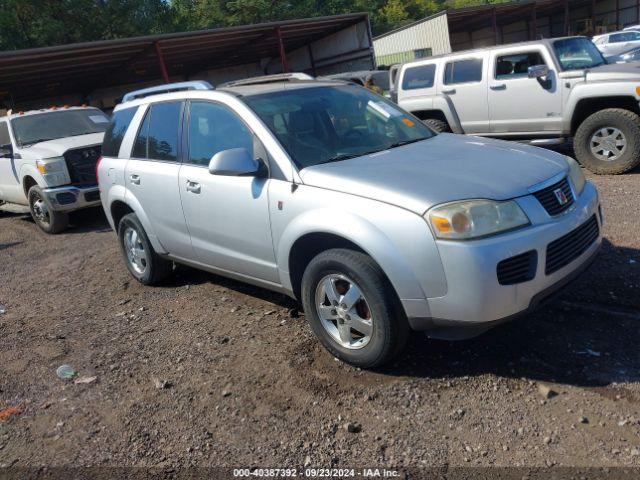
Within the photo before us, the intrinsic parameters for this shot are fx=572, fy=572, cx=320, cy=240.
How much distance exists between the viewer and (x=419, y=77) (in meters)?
10.0

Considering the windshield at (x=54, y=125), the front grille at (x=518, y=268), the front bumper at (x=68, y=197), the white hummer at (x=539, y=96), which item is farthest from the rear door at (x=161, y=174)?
the white hummer at (x=539, y=96)

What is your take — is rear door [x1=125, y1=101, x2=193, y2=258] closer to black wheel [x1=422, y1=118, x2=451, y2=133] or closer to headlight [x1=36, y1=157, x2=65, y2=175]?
headlight [x1=36, y1=157, x2=65, y2=175]

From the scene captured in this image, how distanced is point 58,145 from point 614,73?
8.05 meters

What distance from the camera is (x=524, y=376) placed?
10.7ft

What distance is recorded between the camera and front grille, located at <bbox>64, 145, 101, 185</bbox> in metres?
8.63

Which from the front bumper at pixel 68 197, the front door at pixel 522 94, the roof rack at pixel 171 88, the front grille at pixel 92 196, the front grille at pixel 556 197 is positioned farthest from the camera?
the front grille at pixel 92 196

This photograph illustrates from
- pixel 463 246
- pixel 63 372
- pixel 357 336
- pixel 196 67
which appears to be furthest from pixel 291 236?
pixel 196 67

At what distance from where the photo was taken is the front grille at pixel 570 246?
3170 millimetres

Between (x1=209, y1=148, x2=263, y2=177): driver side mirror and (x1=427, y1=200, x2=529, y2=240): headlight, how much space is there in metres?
1.29

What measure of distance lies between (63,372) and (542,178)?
3.47m

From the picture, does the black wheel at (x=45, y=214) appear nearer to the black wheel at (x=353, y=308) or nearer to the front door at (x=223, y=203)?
the front door at (x=223, y=203)

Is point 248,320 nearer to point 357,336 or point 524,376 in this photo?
point 357,336

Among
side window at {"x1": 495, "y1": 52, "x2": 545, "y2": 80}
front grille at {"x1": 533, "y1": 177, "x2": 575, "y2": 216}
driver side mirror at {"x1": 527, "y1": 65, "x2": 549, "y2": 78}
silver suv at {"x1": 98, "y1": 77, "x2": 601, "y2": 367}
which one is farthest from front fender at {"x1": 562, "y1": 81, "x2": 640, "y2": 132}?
front grille at {"x1": 533, "y1": 177, "x2": 575, "y2": 216}

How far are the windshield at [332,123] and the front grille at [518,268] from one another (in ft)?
4.46
